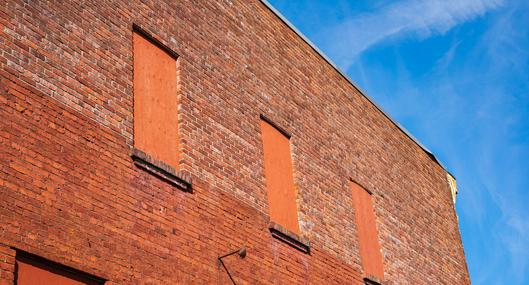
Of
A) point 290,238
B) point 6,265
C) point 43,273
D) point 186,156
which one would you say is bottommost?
point 6,265

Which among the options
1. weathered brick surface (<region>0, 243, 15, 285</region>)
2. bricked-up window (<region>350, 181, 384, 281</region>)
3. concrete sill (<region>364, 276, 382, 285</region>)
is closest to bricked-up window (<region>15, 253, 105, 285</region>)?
weathered brick surface (<region>0, 243, 15, 285</region>)

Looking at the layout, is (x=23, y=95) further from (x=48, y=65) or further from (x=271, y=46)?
(x=271, y=46)

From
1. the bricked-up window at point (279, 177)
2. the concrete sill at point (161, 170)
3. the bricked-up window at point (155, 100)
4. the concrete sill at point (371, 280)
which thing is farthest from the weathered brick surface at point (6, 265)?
the concrete sill at point (371, 280)

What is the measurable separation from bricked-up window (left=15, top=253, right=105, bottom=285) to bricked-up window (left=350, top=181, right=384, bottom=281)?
6982 millimetres

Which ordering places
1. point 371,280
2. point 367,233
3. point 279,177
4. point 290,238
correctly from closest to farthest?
point 290,238
point 279,177
point 371,280
point 367,233

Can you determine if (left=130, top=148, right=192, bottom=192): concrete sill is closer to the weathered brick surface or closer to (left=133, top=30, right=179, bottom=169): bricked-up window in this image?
(left=133, top=30, right=179, bottom=169): bricked-up window

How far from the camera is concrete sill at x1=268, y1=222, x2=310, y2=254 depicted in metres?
12.6

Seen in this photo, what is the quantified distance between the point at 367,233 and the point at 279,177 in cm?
289

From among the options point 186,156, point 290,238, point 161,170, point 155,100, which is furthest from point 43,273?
point 290,238

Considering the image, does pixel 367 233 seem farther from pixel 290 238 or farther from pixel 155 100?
pixel 155 100

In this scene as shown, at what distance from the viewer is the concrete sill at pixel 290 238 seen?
12617mm

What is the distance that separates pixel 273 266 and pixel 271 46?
449 cm

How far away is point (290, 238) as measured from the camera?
1291 cm

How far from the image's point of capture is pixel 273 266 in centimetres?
1225
